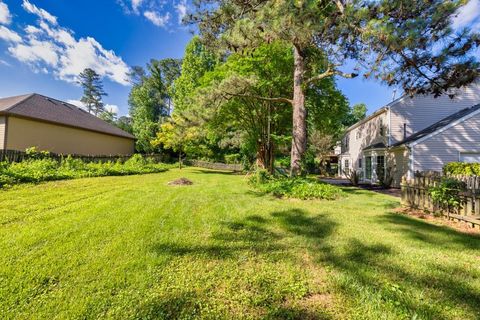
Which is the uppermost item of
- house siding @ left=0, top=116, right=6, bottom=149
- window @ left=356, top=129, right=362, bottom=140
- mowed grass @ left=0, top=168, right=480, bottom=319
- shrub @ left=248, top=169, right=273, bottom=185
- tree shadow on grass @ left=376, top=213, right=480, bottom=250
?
window @ left=356, top=129, right=362, bottom=140

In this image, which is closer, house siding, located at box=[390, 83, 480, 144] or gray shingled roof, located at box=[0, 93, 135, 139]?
house siding, located at box=[390, 83, 480, 144]

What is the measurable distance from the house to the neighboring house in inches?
853

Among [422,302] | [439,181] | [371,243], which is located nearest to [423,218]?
[439,181]

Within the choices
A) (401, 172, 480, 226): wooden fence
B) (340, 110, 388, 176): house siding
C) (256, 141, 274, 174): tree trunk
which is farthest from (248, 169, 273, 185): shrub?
(340, 110, 388, 176): house siding

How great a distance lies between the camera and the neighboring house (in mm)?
14344

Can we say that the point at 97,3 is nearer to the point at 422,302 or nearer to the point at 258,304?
the point at 258,304

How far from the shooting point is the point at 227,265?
296 centimetres

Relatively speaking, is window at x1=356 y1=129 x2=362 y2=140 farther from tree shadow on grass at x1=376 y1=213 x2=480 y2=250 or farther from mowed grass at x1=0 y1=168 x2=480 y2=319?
mowed grass at x1=0 y1=168 x2=480 y2=319

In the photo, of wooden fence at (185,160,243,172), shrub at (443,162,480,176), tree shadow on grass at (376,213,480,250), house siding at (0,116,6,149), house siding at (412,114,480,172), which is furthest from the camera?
wooden fence at (185,160,243,172)

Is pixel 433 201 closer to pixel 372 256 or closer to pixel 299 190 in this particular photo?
pixel 299 190

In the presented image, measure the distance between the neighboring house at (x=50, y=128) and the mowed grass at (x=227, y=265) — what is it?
13061 mm

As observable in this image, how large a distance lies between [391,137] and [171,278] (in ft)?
50.8

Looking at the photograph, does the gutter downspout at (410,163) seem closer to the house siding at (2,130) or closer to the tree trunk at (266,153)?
the tree trunk at (266,153)

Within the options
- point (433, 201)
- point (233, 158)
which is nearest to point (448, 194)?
point (433, 201)
